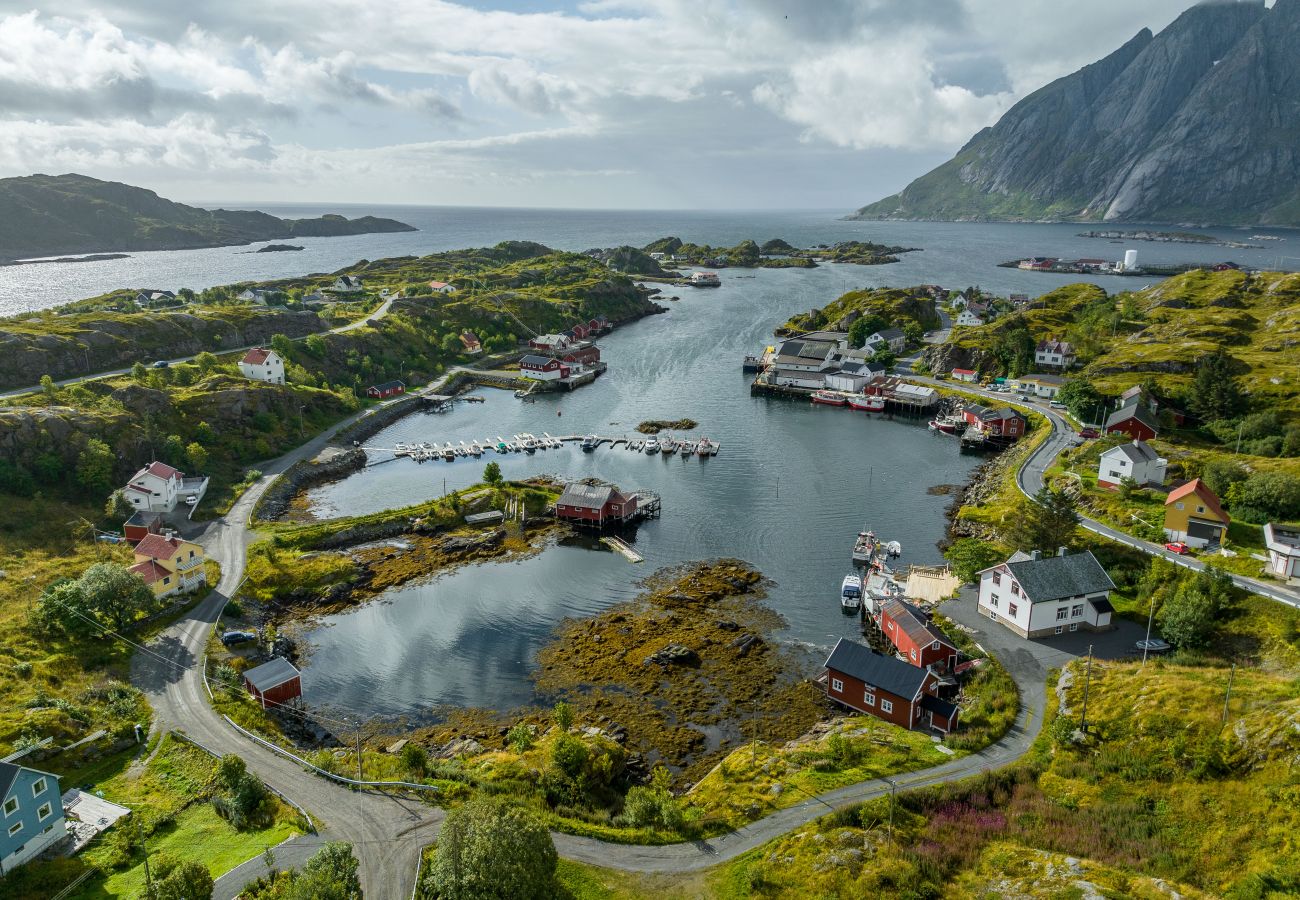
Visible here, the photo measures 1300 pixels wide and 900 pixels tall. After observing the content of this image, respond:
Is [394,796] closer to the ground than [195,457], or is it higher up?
closer to the ground

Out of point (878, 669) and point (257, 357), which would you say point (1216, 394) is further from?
point (257, 357)

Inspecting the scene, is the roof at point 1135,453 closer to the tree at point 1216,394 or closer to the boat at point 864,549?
the boat at point 864,549

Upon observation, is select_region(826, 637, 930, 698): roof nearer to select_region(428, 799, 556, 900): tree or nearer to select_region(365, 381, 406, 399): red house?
select_region(428, 799, 556, 900): tree

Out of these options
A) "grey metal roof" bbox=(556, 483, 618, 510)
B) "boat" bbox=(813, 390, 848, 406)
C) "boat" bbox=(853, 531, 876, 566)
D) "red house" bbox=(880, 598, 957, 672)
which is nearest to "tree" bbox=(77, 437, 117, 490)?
"grey metal roof" bbox=(556, 483, 618, 510)

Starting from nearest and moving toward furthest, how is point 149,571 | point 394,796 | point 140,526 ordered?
point 394,796 < point 149,571 < point 140,526

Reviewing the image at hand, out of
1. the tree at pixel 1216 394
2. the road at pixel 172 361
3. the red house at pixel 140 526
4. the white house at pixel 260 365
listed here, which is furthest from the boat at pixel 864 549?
the road at pixel 172 361

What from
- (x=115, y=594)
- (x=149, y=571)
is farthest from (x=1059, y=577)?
(x=149, y=571)

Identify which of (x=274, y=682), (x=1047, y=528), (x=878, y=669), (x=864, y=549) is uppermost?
(x=1047, y=528)
